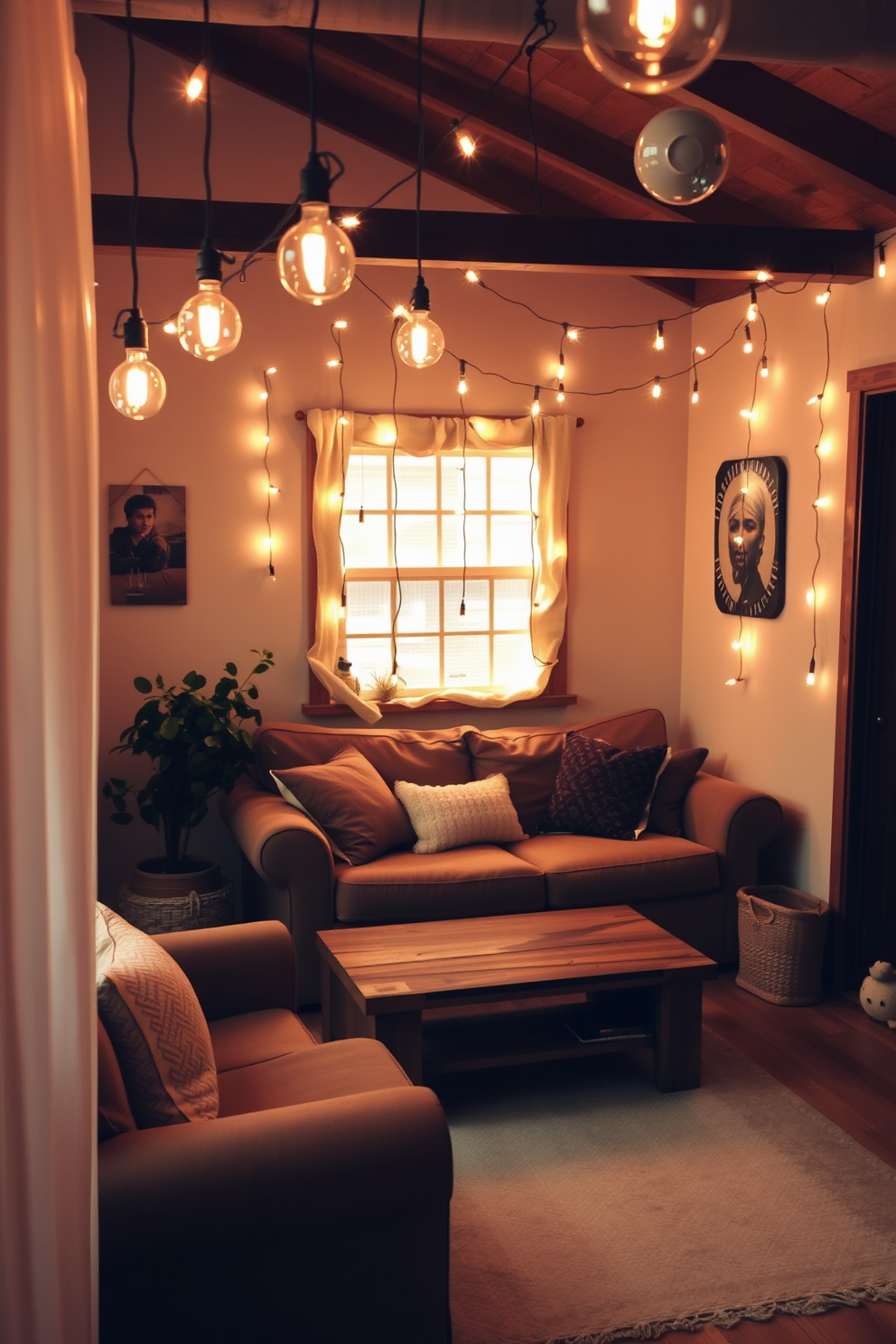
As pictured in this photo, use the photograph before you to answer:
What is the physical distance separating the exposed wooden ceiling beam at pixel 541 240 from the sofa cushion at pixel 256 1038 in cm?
248

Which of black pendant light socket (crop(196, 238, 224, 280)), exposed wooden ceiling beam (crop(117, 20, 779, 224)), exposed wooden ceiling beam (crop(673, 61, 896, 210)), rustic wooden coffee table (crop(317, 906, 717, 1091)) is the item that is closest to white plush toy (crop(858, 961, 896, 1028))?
rustic wooden coffee table (crop(317, 906, 717, 1091))

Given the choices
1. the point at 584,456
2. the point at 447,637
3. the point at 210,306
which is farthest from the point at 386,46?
the point at 210,306

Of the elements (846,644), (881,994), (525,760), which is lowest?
(881,994)

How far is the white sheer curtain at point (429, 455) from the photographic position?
5285mm

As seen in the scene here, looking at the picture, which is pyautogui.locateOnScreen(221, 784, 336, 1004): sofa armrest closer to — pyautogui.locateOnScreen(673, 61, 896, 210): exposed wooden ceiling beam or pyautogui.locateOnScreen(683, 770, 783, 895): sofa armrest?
pyautogui.locateOnScreen(683, 770, 783, 895): sofa armrest

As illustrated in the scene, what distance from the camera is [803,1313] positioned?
104 inches

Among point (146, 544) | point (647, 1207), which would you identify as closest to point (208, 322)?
point (647, 1207)

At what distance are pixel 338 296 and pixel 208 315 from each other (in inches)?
26.3

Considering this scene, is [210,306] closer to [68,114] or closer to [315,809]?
[68,114]

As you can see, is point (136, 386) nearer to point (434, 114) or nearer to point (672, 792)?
point (434, 114)

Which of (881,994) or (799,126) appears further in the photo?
(881,994)

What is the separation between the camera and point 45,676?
1.61m

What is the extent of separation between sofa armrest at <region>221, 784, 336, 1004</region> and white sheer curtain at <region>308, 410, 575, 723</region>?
3.46 ft

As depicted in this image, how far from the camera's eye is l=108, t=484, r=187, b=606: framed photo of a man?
5074mm
